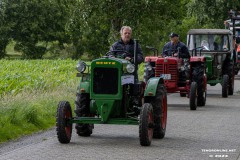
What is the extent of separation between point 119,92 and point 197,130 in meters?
2.56

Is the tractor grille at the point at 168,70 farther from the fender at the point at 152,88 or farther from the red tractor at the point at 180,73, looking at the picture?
the fender at the point at 152,88

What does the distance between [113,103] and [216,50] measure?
1411 centimetres

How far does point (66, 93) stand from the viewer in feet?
69.7

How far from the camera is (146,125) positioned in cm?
1235

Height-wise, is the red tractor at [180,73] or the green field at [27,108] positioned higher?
the red tractor at [180,73]

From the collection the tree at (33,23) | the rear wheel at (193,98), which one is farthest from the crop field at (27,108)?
the tree at (33,23)

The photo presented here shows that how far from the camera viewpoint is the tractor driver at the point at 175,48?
21047 mm

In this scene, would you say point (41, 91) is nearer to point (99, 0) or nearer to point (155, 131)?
point (155, 131)

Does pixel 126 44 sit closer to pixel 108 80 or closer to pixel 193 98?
pixel 108 80

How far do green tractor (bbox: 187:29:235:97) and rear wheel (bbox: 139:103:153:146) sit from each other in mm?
12683

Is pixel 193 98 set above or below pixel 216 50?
below

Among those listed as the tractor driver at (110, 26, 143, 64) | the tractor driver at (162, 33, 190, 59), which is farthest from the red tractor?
the tractor driver at (110, 26, 143, 64)

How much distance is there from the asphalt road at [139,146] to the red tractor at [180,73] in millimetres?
3452

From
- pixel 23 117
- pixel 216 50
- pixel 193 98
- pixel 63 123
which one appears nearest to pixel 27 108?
pixel 23 117
